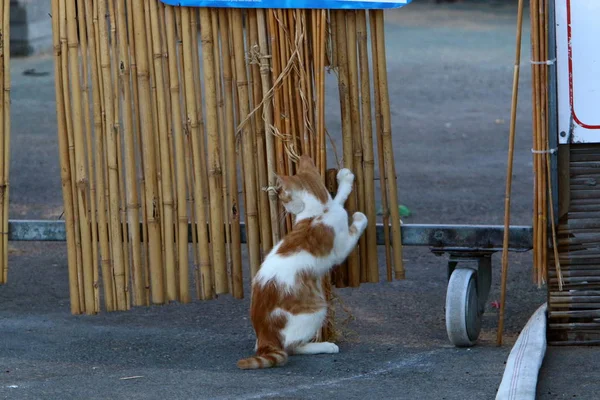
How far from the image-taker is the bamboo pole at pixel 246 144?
4.48 meters

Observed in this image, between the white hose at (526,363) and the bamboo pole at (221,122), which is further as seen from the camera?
the bamboo pole at (221,122)

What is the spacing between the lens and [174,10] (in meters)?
4.48

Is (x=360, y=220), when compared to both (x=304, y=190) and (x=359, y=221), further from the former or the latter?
(x=304, y=190)

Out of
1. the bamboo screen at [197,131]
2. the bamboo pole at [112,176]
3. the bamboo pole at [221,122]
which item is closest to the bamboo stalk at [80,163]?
the bamboo screen at [197,131]

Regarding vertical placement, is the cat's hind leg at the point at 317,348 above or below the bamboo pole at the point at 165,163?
below

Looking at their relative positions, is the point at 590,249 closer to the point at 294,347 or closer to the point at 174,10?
the point at 294,347

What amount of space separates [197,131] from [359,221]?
805 millimetres

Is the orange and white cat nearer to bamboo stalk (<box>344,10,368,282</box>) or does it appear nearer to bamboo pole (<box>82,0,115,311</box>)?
bamboo stalk (<box>344,10,368,282</box>)

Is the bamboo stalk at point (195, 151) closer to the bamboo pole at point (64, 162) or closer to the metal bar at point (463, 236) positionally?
the metal bar at point (463, 236)

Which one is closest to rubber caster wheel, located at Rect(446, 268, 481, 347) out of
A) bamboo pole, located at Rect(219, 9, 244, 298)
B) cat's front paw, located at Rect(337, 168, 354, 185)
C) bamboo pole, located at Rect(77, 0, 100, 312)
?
cat's front paw, located at Rect(337, 168, 354, 185)

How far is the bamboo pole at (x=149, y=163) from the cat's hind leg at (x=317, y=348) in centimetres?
69

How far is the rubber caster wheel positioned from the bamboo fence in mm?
2069

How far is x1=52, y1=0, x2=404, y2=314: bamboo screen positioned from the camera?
4449 millimetres

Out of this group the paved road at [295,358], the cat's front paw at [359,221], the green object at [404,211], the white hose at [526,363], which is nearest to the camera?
the white hose at [526,363]
